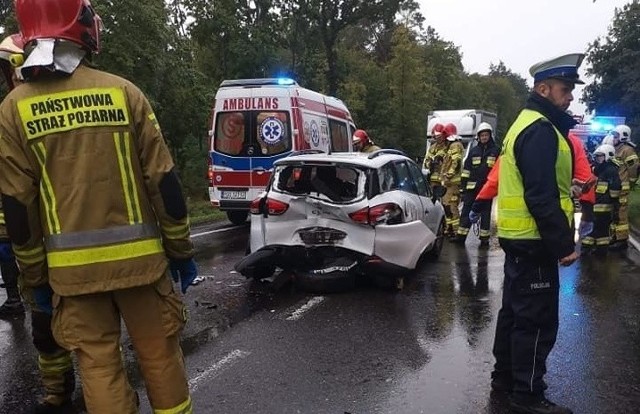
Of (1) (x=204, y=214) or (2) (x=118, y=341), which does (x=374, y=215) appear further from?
(1) (x=204, y=214)

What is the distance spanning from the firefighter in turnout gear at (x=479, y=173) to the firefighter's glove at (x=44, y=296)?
7929 millimetres

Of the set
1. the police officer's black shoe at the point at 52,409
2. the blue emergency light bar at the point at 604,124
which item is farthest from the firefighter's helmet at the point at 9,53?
the blue emergency light bar at the point at 604,124

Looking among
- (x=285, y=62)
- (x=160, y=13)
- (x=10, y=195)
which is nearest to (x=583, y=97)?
(x=285, y=62)

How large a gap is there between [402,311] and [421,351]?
1.19 m

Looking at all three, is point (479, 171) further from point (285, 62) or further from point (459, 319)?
point (285, 62)

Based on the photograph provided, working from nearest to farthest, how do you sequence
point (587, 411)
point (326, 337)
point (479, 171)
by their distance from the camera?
point (587, 411)
point (326, 337)
point (479, 171)


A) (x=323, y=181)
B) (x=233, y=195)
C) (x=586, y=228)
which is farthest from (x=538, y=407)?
(x=233, y=195)

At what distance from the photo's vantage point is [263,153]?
12.0 meters

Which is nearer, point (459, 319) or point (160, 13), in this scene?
point (459, 319)

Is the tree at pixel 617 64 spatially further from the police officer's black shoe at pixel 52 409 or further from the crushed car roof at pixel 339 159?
the police officer's black shoe at pixel 52 409

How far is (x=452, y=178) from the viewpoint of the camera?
34.7ft

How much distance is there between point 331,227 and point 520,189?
3042 mm

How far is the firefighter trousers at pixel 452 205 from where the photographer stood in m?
10.7

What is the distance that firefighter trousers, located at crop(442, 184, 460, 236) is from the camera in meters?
10.7
